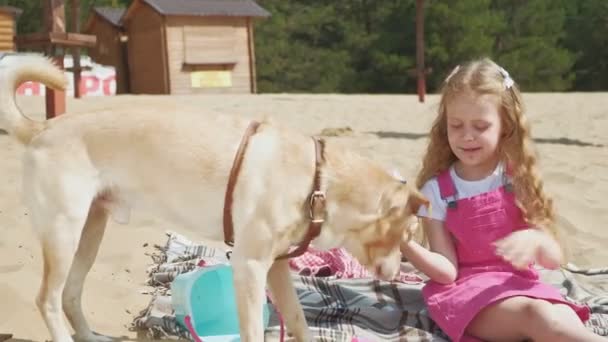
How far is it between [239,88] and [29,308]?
18.1 meters

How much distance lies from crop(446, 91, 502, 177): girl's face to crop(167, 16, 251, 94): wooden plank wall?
17.5m

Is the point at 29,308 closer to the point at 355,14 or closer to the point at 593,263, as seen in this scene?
the point at 593,263

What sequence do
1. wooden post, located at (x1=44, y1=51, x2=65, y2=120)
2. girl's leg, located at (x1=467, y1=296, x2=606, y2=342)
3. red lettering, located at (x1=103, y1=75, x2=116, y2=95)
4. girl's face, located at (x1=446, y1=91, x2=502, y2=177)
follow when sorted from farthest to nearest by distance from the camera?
red lettering, located at (x1=103, y1=75, x2=116, y2=95), wooden post, located at (x1=44, y1=51, x2=65, y2=120), girl's face, located at (x1=446, y1=91, x2=502, y2=177), girl's leg, located at (x1=467, y1=296, x2=606, y2=342)

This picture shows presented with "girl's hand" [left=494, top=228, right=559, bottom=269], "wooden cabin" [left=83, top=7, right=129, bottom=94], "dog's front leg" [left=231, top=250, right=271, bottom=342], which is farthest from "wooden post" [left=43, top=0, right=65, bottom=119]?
"wooden cabin" [left=83, top=7, right=129, bottom=94]

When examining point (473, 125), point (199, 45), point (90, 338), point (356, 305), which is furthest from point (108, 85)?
point (473, 125)

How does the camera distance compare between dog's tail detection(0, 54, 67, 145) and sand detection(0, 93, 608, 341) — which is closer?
dog's tail detection(0, 54, 67, 145)

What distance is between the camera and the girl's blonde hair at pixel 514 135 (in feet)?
9.37

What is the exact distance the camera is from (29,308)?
114 inches

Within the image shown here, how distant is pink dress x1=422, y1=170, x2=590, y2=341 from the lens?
275 centimetres

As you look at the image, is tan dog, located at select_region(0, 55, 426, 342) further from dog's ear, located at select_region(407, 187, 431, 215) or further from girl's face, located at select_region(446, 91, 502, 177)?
girl's face, located at select_region(446, 91, 502, 177)

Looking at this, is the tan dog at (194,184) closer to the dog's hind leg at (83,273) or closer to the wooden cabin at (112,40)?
the dog's hind leg at (83,273)

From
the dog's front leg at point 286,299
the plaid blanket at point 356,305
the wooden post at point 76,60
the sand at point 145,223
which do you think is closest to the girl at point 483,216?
the plaid blanket at point 356,305

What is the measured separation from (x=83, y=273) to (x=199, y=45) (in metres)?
17.9

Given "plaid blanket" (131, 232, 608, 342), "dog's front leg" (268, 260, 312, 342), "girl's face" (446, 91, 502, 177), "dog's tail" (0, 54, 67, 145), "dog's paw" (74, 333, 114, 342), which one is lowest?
"plaid blanket" (131, 232, 608, 342)
